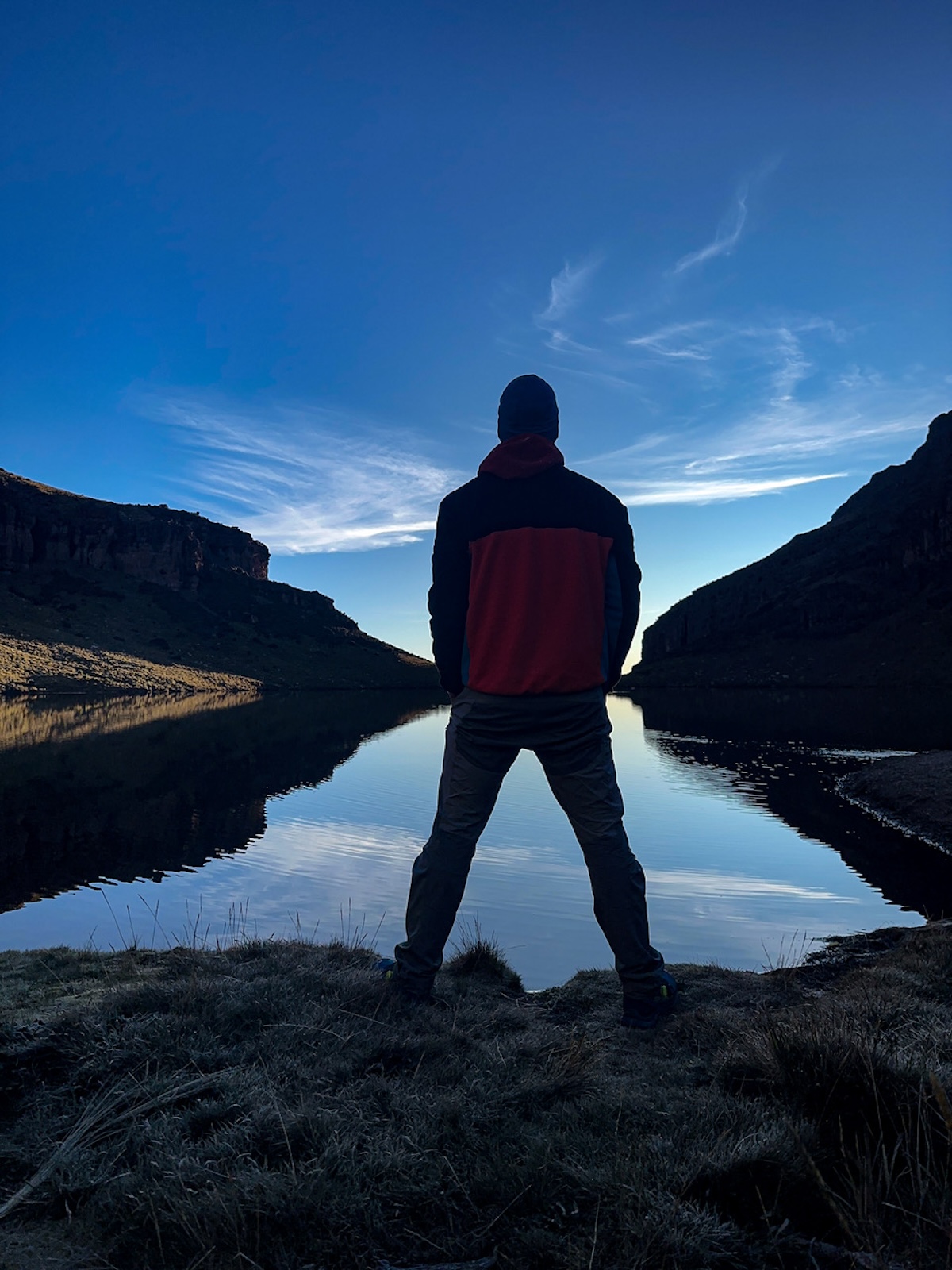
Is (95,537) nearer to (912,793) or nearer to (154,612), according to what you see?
(154,612)

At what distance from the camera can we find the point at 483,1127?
7.33 feet

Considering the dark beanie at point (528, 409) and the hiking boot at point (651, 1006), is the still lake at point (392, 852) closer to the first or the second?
the hiking boot at point (651, 1006)

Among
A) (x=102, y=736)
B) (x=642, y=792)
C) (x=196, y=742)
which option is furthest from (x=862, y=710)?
(x=102, y=736)

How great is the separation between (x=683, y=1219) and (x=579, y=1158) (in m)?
0.36

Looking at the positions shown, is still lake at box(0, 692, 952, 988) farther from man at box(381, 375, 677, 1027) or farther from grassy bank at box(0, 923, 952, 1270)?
grassy bank at box(0, 923, 952, 1270)

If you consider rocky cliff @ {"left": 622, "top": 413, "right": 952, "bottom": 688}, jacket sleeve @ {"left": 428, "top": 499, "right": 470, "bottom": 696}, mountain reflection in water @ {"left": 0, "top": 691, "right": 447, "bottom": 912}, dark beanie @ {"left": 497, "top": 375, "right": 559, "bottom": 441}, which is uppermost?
rocky cliff @ {"left": 622, "top": 413, "right": 952, "bottom": 688}

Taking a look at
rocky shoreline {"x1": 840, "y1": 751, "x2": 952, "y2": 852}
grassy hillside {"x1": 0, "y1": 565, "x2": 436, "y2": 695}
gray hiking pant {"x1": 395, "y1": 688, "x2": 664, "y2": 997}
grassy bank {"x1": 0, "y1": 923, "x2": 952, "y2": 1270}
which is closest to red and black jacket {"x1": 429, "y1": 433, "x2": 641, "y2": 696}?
gray hiking pant {"x1": 395, "y1": 688, "x2": 664, "y2": 997}

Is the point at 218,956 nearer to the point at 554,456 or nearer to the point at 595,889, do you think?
the point at 595,889

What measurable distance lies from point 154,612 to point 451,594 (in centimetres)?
12398

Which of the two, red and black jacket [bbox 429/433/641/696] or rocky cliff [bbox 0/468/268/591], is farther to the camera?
rocky cliff [bbox 0/468/268/591]

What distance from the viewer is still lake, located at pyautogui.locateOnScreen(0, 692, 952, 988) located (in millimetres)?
6676

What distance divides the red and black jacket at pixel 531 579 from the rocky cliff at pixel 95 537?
128491 millimetres

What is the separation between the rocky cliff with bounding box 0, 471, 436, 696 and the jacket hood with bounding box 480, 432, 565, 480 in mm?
70802

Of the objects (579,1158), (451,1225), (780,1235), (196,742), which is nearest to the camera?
(780,1235)
